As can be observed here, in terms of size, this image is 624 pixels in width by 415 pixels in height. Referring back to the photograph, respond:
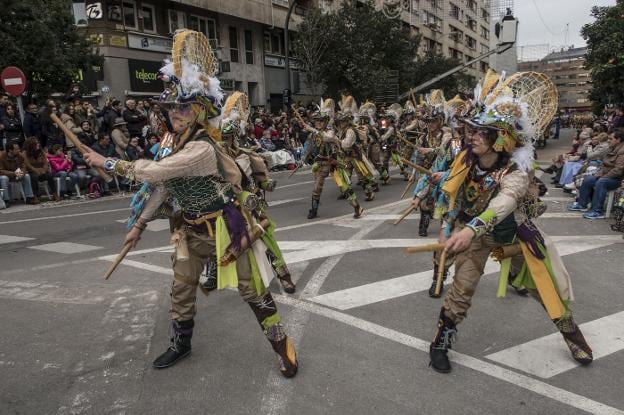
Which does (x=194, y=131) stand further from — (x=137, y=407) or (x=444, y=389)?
(x=444, y=389)

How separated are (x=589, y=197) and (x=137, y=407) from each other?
27.8 feet

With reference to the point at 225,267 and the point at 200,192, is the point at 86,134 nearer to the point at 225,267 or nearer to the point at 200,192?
the point at 200,192

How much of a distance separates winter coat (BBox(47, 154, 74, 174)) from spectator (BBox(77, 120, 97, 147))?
0.63 meters

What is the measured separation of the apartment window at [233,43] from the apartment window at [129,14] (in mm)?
6231

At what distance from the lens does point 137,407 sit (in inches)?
118

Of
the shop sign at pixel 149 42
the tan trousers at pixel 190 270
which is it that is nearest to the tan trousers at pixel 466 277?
the tan trousers at pixel 190 270

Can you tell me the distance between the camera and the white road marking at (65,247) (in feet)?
22.0

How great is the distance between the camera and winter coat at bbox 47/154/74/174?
11407mm

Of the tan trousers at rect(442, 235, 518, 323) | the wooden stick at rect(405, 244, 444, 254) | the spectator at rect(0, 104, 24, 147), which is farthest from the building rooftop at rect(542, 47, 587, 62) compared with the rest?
the wooden stick at rect(405, 244, 444, 254)

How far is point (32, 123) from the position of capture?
38.4 feet

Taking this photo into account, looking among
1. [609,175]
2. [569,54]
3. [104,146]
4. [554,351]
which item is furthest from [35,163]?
[569,54]

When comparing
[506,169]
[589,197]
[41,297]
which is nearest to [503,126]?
[506,169]

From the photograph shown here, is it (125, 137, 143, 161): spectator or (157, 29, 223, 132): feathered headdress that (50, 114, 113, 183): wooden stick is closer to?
(157, 29, 223, 132): feathered headdress

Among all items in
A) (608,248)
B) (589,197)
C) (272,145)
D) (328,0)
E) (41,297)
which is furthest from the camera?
(328,0)
